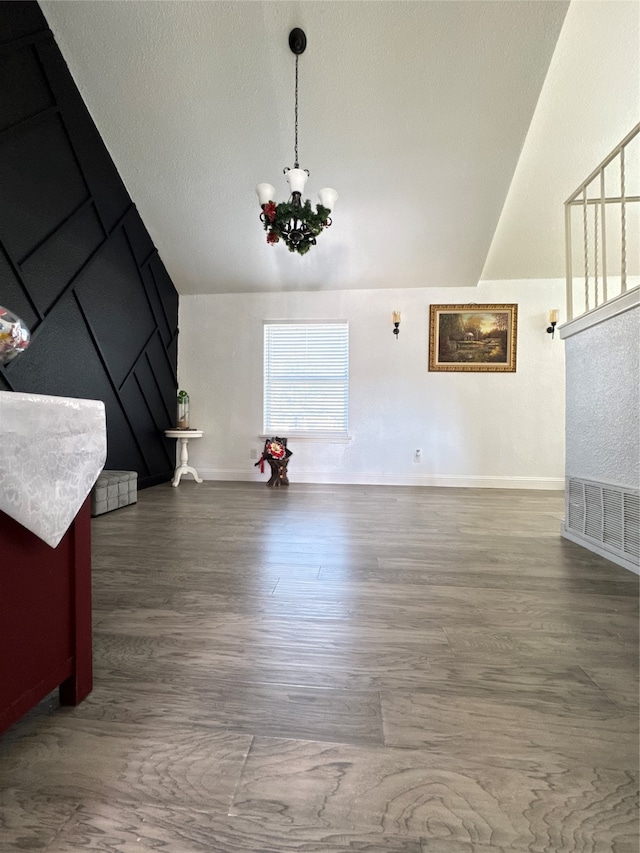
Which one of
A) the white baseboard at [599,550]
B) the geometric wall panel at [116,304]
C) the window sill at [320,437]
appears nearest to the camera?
the white baseboard at [599,550]

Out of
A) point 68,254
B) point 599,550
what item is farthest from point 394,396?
point 68,254

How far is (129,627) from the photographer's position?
130cm

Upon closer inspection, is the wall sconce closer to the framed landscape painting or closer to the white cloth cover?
the framed landscape painting

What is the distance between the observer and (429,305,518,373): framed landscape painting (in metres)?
4.44

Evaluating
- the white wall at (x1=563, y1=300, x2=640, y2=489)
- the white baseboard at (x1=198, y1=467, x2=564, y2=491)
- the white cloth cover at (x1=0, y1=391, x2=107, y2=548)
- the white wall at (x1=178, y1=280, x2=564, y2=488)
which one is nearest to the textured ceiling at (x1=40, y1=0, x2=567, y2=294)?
the white wall at (x1=178, y1=280, x2=564, y2=488)

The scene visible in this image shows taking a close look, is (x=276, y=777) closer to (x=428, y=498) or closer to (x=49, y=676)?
(x=49, y=676)

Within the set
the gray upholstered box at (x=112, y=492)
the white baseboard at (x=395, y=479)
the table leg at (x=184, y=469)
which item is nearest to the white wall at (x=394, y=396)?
the white baseboard at (x=395, y=479)

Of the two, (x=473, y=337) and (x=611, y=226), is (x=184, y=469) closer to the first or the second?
(x=473, y=337)

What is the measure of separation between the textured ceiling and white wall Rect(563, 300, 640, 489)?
2014mm

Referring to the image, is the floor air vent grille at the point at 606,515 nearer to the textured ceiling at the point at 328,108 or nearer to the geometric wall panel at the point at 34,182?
the textured ceiling at the point at 328,108

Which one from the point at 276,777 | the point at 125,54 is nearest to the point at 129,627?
the point at 276,777

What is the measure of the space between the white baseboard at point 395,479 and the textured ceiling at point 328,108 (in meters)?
2.49

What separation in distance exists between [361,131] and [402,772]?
393 cm

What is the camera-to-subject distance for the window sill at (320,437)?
4.62 meters
